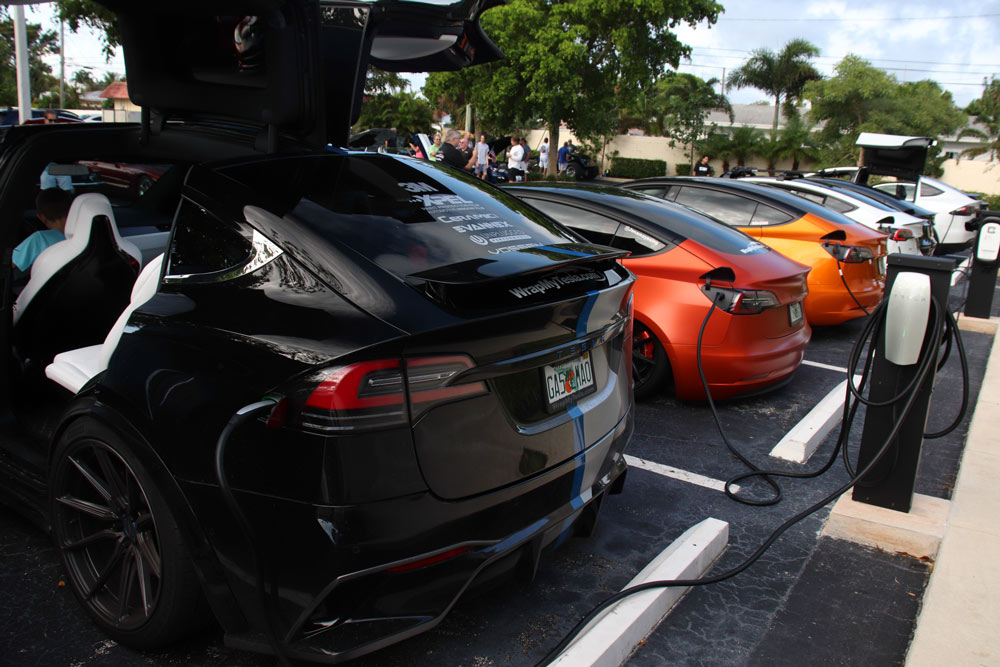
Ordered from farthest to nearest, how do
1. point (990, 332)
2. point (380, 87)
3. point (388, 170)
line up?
point (380, 87)
point (990, 332)
point (388, 170)

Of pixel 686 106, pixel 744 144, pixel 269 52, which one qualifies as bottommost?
pixel 269 52

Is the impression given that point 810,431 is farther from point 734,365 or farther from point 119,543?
point 119,543

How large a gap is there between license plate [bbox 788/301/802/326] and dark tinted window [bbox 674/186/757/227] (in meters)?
2.83

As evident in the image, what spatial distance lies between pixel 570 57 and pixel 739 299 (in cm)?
3149

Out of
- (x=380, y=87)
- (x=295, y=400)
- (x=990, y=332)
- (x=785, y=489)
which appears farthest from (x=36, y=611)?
(x=380, y=87)

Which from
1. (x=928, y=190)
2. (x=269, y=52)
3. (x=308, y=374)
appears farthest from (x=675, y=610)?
(x=928, y=190)

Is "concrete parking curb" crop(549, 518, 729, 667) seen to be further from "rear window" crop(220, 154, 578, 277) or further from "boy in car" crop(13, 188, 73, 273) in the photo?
"boy in car" crop(13, 188, 73, 273)

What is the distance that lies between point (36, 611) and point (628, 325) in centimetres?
252

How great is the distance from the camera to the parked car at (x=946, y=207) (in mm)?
14234

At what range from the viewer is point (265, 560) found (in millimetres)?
2119

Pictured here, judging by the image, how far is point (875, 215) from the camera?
9.62m

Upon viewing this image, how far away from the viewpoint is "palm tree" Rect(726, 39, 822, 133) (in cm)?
5103

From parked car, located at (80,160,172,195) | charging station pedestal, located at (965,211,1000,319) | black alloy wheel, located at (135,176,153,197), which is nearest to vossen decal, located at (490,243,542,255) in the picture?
parked car, located at (80,160,172,195)

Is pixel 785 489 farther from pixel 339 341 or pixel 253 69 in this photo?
pixel 253 69
